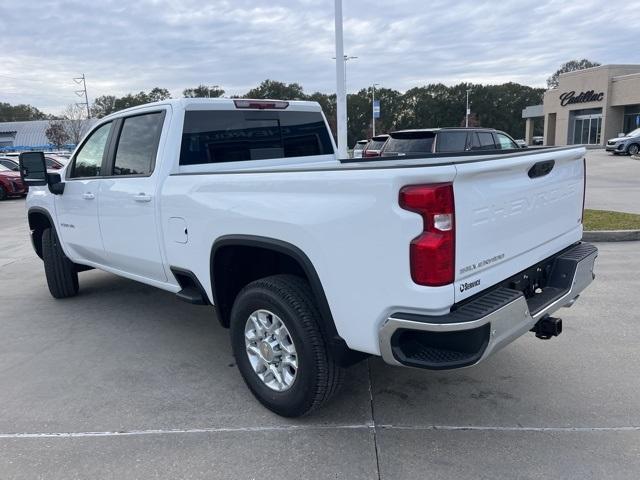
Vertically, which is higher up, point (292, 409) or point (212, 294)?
point (212, 294)

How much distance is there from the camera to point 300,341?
2.96m

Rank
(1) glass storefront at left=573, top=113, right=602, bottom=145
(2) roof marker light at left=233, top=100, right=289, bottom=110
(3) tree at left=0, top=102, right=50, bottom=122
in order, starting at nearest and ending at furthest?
(2) roof marker light at left=233, top=100, right=289, bottom=110 → (1) glass storefront at left=573, top=113, right=602, bottom=145 → (3) tree at left=0, top=102, right=50, bottom=122

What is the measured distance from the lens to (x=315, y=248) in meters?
2.79

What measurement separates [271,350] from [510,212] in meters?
1.61

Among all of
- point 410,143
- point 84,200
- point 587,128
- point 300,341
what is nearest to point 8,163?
point 410,143

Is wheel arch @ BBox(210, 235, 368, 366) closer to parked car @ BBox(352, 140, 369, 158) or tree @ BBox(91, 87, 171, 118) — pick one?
parked car @ BBox(352, 140, 369, 158)

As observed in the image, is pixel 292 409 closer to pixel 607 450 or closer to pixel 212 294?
pixel 212 294

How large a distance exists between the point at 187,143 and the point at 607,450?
3.42 m

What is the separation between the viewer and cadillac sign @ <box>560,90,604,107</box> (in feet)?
147

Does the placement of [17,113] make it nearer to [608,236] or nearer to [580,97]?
[580,97]

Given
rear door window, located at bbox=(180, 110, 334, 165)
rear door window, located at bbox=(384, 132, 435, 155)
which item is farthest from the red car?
rear door window, located at bbox=(180, 110, 334, 165)

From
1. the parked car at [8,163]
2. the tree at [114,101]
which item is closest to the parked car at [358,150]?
the parked car at [8,163]

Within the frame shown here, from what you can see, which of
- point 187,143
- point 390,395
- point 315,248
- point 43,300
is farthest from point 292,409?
point 43,300

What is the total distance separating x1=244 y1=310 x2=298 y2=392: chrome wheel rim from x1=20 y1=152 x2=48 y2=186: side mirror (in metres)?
3.06
